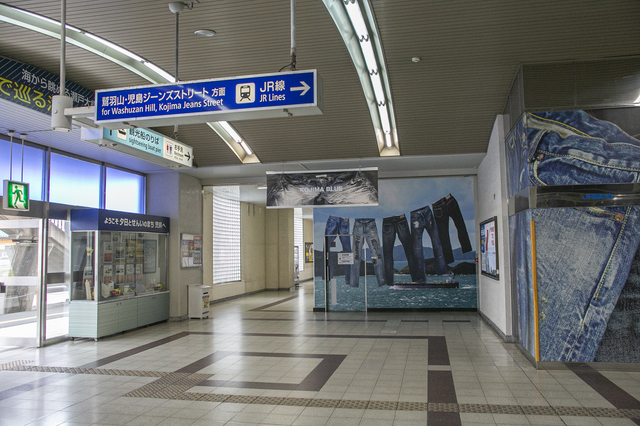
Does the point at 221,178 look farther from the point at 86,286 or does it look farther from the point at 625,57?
the point at 625,57

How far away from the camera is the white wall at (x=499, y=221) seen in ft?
25.8

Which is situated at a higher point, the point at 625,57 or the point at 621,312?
the point at 625,57

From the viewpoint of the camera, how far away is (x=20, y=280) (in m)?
8.09

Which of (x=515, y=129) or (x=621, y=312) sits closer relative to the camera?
(x=621, y=312)

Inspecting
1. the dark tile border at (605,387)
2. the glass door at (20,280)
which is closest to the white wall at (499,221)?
the dark tile border at (605,387)

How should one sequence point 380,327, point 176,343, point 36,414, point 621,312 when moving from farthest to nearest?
point 380,327 → point 176,343 → point 621,312 → point 36,414

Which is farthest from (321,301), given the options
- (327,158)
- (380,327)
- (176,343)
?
(176,343)

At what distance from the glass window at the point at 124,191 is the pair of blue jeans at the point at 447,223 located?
22.4ft

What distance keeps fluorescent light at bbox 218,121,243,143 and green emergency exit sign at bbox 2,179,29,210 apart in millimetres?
3433

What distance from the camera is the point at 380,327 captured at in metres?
9.52

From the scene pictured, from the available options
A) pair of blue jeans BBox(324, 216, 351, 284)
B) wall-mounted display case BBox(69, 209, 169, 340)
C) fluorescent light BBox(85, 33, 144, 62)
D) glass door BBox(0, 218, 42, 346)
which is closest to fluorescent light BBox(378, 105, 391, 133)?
pair of blue jeans BBox(324, 216, 351, 284)

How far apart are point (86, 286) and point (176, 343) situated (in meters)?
2.04

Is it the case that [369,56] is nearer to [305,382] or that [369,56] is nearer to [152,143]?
[152,143]

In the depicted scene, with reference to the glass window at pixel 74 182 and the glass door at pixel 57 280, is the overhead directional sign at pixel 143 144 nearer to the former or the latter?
the glass door at pixel 57 280
